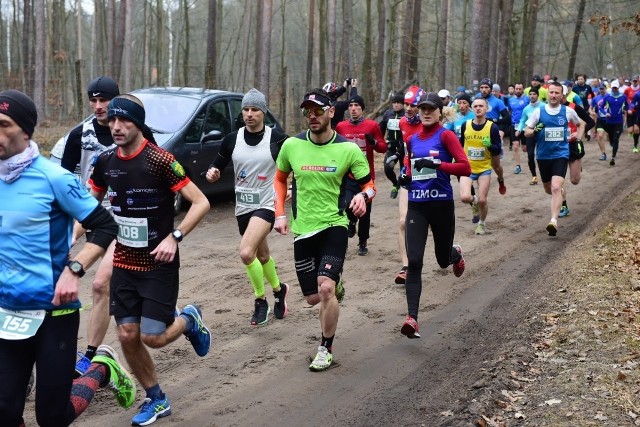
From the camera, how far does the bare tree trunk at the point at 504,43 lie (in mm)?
35844

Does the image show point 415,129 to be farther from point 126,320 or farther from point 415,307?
point 126,320

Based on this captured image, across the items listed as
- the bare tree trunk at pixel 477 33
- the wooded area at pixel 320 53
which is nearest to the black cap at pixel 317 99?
the wooded area at pixel 320 53

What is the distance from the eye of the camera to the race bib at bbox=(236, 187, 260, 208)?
8.34 m

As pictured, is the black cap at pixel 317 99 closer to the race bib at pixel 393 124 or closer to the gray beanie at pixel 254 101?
the gray beanie at pixel 254 101

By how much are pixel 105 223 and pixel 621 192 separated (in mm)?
15239

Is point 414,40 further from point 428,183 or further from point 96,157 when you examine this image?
point 96,157

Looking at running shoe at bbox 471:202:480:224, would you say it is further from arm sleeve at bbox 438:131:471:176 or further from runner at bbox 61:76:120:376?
runner at bbox 61:76:120:376

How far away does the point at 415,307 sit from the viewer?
786 cm

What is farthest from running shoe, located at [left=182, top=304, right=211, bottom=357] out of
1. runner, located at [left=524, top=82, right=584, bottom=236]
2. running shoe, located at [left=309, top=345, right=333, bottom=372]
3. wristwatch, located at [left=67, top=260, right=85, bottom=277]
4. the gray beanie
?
runner, located at [left=524, top=82, right=584, bottom=236]

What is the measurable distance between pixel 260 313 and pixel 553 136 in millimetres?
6303

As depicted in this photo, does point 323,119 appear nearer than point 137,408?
No

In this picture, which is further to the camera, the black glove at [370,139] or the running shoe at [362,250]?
the running shoe at [362,250]

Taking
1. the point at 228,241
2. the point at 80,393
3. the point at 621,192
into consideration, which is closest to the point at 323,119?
the point at 80,393

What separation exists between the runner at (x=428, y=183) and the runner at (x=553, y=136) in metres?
4.94
